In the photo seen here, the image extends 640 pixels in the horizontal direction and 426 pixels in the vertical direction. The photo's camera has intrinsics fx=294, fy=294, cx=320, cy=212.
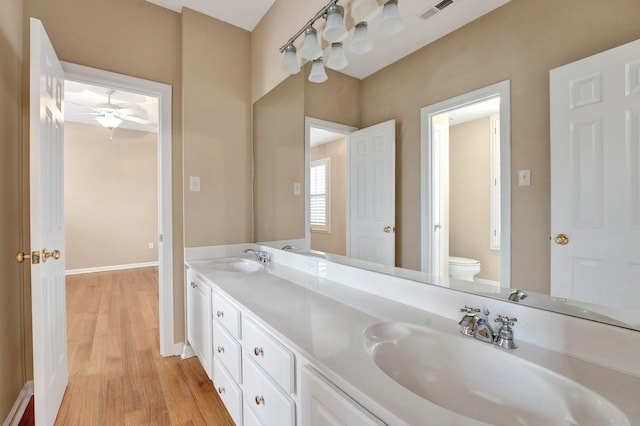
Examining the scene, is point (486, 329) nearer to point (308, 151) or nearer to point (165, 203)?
point (308, 151)

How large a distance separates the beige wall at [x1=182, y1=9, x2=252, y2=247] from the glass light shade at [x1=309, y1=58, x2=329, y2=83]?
98 cm

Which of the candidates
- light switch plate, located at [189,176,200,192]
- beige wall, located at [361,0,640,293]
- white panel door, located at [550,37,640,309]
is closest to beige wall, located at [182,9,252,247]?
light switch plate, located at [189,176,200,192]

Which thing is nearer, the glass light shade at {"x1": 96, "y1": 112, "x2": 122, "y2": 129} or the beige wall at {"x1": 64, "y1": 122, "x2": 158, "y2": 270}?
the glass light shade at {"x1": 96, "y1": 112, "x2": 122, "y2": 129}

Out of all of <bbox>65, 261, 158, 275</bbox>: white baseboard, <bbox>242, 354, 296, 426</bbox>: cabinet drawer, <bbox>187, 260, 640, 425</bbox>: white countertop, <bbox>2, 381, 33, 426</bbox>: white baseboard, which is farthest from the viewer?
<bbox>65, 261, 158, 275</bbox>: white baseboard

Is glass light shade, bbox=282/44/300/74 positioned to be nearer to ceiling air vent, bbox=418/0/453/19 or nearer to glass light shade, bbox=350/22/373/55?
glass light shade, bbox=350/22/373/55

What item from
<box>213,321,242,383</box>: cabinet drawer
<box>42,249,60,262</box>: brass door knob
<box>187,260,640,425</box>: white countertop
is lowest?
<box>213,321,242,383</box>: cabinet drawer

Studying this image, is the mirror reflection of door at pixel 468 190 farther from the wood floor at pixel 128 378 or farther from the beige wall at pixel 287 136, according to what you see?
the wood floor at pixel 128 378

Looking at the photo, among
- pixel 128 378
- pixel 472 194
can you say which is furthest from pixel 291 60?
pixel 128 378

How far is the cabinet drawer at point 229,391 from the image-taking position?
51.6 inches

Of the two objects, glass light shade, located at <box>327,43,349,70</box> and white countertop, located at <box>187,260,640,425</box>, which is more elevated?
glass light shade, located at <box>327,43,349,70</box>

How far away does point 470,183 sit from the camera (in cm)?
91

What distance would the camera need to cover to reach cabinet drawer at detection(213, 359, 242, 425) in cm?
131

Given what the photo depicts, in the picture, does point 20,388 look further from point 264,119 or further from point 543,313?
point 543,313

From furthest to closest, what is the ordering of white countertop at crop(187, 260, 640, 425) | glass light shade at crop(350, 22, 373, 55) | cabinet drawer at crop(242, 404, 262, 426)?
glass light shade at crop(350, 22, 373, 55)
cabinet drawer at crop(242, 404, 262, 426)
white countertop at crop(187, 260, 640, 425)
